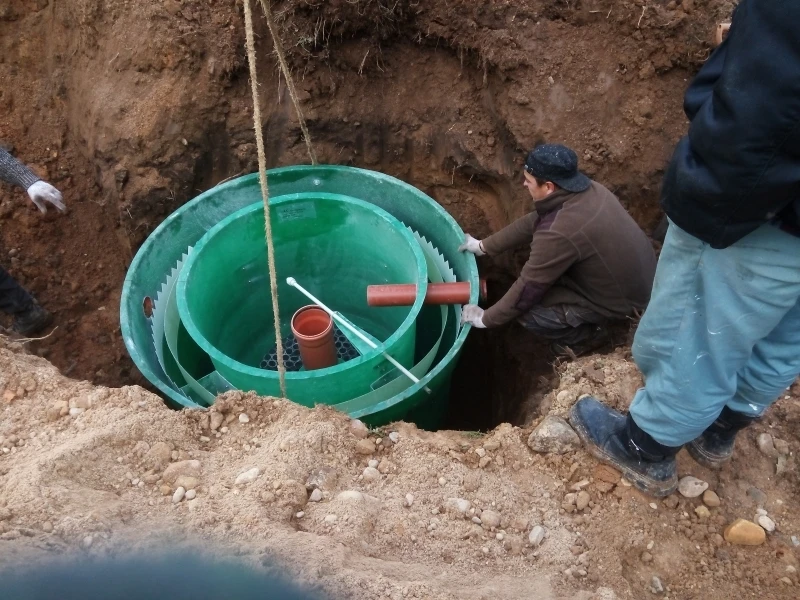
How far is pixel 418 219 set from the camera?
132 inches

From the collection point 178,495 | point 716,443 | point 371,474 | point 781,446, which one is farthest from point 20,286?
point 781,446

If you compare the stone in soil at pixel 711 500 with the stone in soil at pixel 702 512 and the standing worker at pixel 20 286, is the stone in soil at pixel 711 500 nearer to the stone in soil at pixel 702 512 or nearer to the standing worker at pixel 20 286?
the stone in soil at pixel 702 512

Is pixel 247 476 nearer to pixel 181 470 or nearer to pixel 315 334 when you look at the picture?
pixel 181 470

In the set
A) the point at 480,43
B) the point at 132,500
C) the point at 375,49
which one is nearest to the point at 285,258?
the point at 375,49

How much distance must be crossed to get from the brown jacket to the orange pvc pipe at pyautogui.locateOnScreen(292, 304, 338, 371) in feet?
2.53

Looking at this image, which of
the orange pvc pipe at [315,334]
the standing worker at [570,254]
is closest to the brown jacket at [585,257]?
the standing worker at [570,254]

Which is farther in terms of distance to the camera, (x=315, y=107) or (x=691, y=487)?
(x=315, y=107)

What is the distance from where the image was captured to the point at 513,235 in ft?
9.59

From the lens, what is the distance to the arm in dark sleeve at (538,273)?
2604mm

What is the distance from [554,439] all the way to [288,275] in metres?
2.12

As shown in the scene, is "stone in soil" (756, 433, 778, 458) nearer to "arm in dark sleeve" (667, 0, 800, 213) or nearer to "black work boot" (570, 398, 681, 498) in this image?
"black work boot" (570, 398, 681, 498)

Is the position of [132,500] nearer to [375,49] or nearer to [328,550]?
[328,550]

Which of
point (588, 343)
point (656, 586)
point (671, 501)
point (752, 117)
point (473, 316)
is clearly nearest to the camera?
point (752, 117)

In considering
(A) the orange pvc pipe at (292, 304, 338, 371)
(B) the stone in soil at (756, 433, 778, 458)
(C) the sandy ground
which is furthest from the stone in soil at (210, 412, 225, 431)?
(B) the stone in soil at (756, 433, 778, 458)
